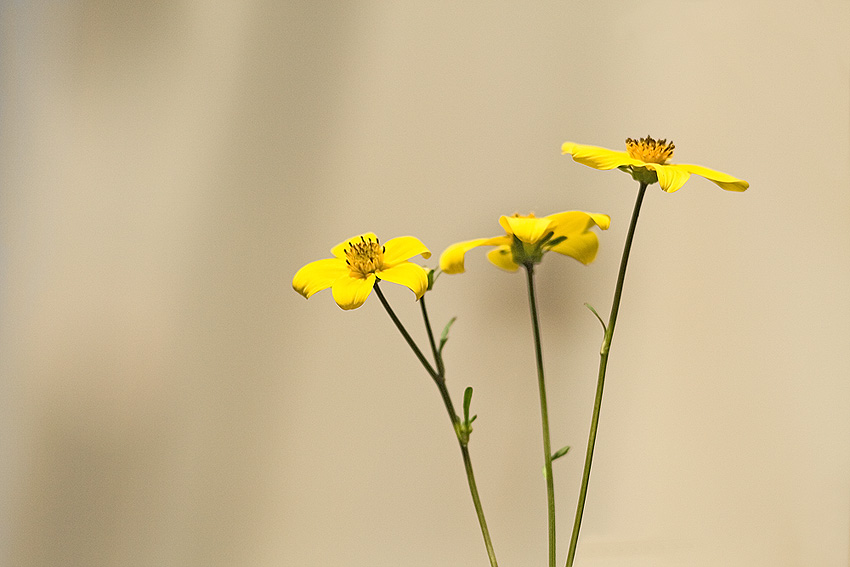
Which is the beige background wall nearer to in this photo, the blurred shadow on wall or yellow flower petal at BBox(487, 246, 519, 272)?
the blurred shadow on wall

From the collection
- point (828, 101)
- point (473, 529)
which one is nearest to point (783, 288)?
point (828, 101)

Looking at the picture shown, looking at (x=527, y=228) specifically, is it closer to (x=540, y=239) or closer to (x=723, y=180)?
(x=540, y=239)

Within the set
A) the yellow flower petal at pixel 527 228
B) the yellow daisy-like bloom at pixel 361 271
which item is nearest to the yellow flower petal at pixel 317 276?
the yellow daisy-like bloom at pixel 361 271

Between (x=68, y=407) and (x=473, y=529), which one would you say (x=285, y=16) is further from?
(x=473, y=529)

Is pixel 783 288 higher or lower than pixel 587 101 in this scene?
lower

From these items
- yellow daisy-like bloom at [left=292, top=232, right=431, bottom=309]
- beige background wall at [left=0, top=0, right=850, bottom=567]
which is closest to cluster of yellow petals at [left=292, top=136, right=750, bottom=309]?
yellow daisy-like bloom at [left=292, top=232, right=431, bottom=309]

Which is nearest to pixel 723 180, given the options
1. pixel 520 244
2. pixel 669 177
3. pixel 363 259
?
pixel 669 177

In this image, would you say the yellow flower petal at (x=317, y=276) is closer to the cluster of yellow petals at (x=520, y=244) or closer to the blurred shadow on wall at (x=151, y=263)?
the cluster of yellow petals at (x=520, y=244)
